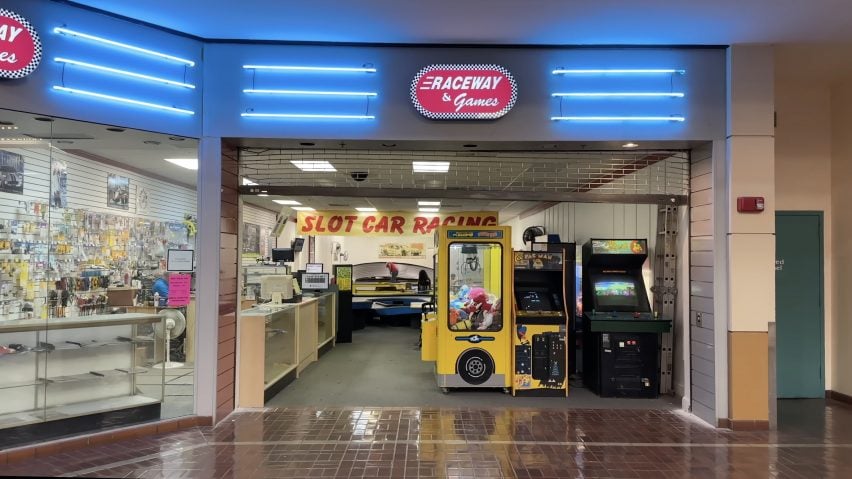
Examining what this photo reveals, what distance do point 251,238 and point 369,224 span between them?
12.2 feet

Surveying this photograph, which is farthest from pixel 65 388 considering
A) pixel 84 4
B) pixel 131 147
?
pixel 84 4

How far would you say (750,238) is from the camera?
492 centimetres

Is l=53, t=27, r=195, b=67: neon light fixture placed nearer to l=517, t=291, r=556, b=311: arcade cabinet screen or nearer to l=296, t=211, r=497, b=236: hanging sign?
l=517, t=291, r=556, b=311: arcade cabinet screen

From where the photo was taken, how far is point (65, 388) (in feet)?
15.0

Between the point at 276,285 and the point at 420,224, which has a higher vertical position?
the point at 420,224

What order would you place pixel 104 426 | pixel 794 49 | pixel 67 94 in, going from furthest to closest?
pixel 794 49 → pixel 104 426 → pixel 67 94

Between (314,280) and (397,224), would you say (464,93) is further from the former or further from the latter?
(397,224)

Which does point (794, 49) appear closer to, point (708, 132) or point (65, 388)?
point (708, 132)

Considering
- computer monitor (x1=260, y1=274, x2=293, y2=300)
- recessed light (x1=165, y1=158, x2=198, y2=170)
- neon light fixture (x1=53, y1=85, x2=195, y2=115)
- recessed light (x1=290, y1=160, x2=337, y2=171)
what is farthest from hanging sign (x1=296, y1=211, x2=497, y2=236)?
neon light fixture (x1=53, y1=85, x2=195, y2=115)

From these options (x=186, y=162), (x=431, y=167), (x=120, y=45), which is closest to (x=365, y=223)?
(x=431, y=167)

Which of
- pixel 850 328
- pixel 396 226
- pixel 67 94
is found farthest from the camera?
pixel 396 226

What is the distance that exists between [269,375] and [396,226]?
6.06 metres

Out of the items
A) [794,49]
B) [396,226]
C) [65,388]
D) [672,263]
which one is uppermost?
[794,49]

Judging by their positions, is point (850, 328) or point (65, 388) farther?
point (850, 328)
